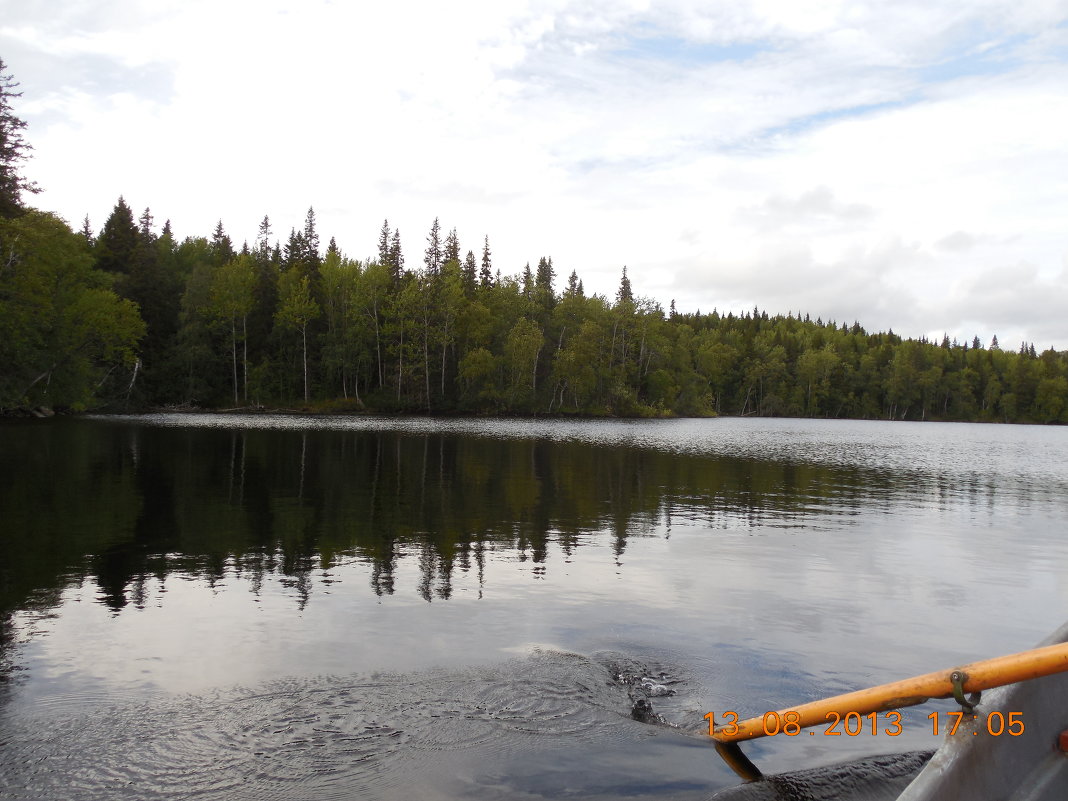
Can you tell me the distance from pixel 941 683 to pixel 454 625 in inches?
306

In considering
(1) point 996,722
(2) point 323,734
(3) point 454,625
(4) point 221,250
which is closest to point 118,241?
(4) point 221,250

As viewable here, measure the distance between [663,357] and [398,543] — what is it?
10718 cm

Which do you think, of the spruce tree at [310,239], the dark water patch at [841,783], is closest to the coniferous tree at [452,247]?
the spruce tree at [310,239]

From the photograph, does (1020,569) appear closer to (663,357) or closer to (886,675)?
(886,675)

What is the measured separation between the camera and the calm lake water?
22.9ft

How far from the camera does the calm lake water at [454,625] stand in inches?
275

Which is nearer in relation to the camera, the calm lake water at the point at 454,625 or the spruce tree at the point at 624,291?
the calm lake water at the point at 454,625

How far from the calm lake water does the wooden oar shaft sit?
2266 mm

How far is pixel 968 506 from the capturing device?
26609 millimetres

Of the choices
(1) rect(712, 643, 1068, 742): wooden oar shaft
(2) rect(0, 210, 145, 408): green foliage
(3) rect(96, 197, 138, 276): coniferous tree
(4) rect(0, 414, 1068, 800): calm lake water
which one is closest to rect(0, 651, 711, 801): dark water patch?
(4) rect(0, 414, 1068, 800): calm lake water

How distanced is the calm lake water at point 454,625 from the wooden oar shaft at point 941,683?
2266mm

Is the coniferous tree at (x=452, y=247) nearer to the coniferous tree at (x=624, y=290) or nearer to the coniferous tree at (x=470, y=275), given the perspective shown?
the coniferous tree at (x=470, y=275)

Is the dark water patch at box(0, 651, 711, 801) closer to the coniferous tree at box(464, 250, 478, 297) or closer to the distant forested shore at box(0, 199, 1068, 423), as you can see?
the distant forested shore at box(0, 199, 1068, 423)
